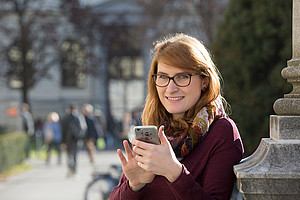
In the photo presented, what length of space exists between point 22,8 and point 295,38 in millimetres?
23486

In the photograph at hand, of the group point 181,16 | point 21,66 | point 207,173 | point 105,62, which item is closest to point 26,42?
point 21,66

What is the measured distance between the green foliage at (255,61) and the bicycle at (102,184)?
7.17ft

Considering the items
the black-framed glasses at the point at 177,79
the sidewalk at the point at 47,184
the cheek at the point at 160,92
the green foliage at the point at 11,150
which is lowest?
the sidewalk at the point at 47,184

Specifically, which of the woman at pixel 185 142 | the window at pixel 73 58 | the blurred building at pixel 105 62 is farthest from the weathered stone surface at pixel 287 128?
the window at pixel 73 58

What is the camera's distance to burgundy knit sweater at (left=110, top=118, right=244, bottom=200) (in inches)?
82.7

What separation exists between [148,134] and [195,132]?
0.30 metres

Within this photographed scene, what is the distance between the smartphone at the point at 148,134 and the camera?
2.06 metres

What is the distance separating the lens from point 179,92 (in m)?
2.43

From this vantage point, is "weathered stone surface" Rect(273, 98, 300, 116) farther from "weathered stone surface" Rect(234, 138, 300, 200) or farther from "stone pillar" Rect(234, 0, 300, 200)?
"weathered stone surface" Rect(234, 138, 300, 200)

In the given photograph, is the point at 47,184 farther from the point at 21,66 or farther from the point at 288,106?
the point at 21,66

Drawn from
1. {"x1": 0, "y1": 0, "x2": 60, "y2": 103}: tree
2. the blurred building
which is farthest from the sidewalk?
the blurred building

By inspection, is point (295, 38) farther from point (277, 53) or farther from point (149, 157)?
point (277, 53)

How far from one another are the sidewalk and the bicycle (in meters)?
0.14

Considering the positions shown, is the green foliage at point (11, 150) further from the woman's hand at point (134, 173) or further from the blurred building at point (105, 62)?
the woman's hand at point (134, 173)
